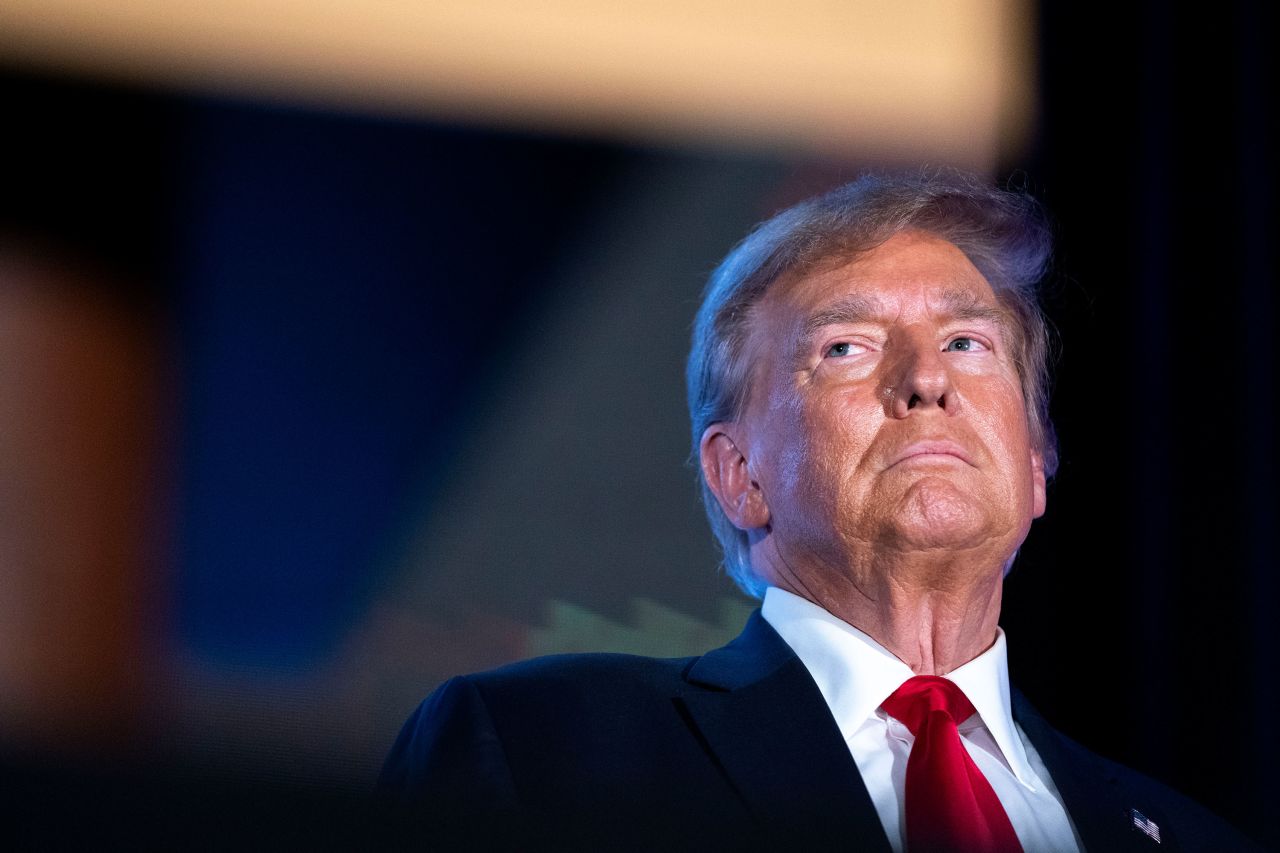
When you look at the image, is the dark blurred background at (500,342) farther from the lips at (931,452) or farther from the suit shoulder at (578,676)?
the lips at (931,452)

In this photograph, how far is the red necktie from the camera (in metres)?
1.41

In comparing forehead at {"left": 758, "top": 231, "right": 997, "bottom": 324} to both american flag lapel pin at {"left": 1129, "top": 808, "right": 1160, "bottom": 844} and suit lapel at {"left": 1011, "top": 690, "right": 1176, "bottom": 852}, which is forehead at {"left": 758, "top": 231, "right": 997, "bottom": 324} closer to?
suit lapel at {"left": 1011, "top": 690, "right": 1176, "bottom": 852}

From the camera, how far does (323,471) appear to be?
6.37ft

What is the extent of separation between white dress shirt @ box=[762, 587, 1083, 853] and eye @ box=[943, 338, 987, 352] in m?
0.40

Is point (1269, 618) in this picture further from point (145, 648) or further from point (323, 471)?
point (145, 648)

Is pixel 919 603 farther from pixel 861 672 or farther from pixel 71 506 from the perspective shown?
pixel 71 506

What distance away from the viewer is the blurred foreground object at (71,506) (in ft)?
5.72

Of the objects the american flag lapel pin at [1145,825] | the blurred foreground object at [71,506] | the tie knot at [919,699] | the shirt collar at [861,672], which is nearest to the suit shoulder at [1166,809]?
the american flag lapel pin at [1145,825]

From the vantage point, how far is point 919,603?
1.70 m

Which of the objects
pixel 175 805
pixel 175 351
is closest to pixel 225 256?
pixel 175 351

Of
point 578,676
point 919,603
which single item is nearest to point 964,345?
point 919,603

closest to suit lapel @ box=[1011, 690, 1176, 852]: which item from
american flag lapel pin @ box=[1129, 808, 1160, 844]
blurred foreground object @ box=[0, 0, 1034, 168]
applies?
american flag lapel pin @ box=[1129, 808, 1160, 844]

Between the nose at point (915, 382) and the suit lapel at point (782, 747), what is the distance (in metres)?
0.34

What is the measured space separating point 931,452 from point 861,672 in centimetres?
28
